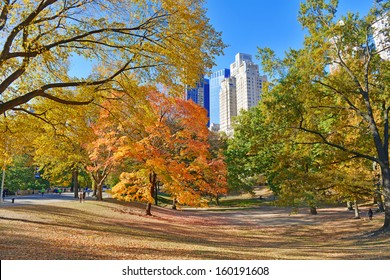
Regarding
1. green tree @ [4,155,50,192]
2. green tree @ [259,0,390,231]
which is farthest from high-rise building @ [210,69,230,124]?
green tree @ [259,0,390,231]

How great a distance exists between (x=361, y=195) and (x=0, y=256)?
18003mm

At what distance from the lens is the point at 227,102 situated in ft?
399

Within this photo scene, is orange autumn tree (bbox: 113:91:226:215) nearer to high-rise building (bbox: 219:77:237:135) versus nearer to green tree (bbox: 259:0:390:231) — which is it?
green tree (bbox: 259:0:390:231)

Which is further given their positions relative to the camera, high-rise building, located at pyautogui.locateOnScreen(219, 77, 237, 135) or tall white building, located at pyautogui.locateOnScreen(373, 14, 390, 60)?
high-rise building, located at pyautogui.locateOnScreen(219, 77, 237, 135)

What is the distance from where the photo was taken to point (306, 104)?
1616cm

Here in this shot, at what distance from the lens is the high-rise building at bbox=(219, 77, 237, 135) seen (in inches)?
4486

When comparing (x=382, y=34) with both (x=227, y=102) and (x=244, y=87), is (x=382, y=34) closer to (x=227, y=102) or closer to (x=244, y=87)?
(x=244, y=87)

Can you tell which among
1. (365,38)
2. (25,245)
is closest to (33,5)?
(25,245)

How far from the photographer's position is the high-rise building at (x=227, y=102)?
11394 cm

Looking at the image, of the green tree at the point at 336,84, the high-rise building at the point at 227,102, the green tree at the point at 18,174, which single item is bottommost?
the green tree at the point at 18,174

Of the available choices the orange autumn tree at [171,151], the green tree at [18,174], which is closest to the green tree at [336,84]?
the orange autumn tree at [171,151]

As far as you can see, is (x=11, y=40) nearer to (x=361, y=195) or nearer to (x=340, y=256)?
(x=340, y=256)

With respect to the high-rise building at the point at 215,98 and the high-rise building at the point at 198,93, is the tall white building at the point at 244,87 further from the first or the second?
the high-rise building at the point at 198,93

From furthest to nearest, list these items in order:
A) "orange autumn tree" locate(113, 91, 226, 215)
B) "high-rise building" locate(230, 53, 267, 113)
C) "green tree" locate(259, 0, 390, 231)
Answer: "high-rise building" locate(230, 53, 267, 113) → "orange autumn tree" locate(113, 91, 226, 215) → "green tree" locate(259, 0, 390, 231)
